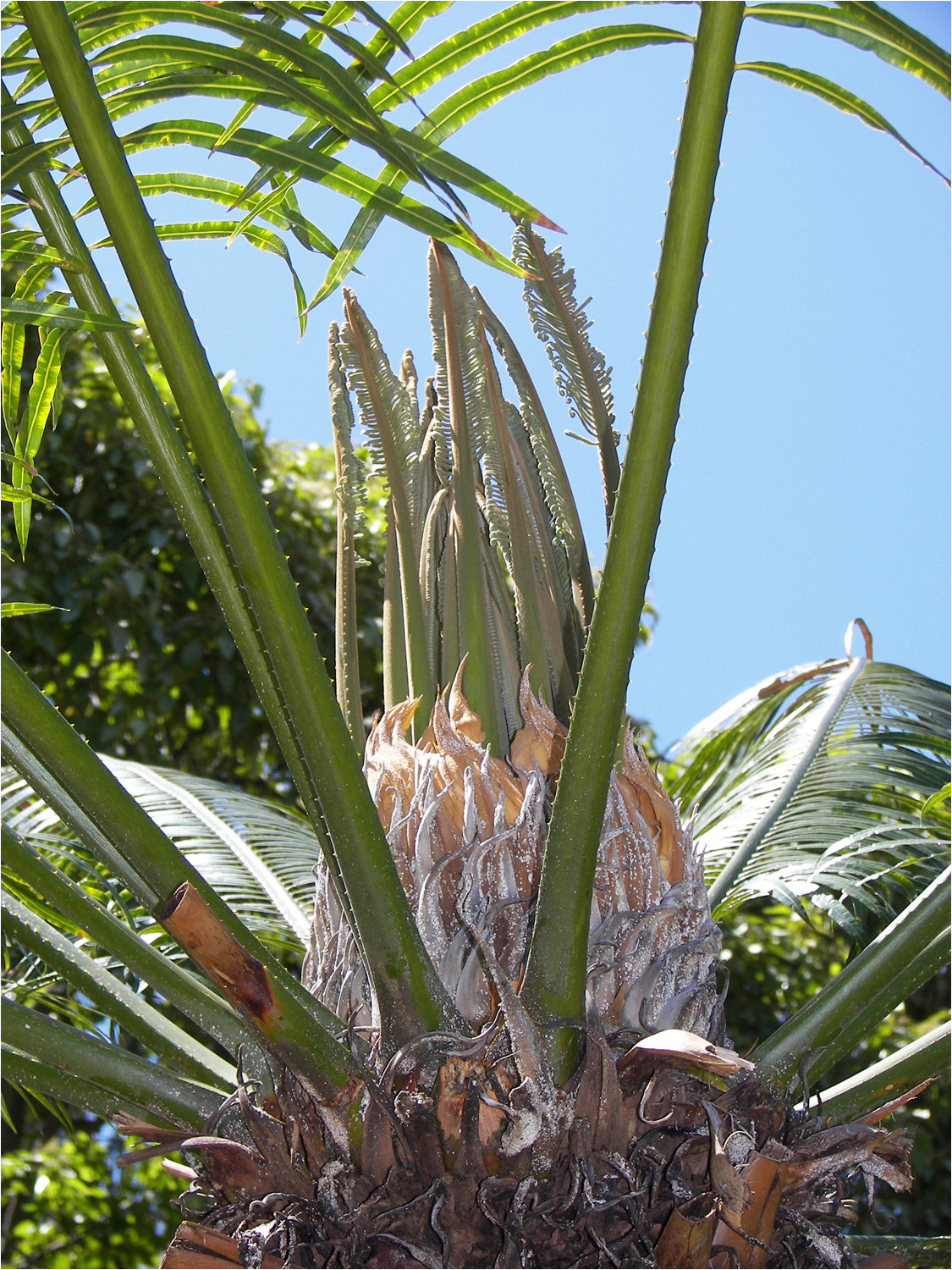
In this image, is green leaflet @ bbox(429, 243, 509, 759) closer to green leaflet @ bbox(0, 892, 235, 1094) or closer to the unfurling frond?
the unfurling frond

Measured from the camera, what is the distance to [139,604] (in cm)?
373

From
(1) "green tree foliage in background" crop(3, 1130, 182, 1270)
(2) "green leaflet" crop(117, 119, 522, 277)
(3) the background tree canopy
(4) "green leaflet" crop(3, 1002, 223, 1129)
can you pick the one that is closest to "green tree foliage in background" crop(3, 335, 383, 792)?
(3) the background tree canopy

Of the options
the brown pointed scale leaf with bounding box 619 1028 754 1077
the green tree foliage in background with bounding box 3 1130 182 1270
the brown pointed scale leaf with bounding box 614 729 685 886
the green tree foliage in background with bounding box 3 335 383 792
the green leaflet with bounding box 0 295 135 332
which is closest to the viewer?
the brown pointed scale leaf with bounding box 619 1028 754 1077

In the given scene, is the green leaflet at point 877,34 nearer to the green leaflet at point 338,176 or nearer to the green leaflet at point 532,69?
the green leaflet at point 532,69

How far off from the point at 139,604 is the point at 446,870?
8.81 feet

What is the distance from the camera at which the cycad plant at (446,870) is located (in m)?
1.02

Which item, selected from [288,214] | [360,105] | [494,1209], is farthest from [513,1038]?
[288,214]

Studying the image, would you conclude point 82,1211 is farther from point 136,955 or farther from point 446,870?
point 446,870

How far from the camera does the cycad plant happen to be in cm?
102

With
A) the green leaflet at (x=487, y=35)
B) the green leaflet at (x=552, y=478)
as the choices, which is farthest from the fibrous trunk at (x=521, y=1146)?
the green leaflet at (x=487, y=35)

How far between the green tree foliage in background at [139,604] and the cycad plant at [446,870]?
7.21 ft

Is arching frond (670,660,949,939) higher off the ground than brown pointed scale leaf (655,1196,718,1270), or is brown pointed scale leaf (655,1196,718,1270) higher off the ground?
arching frond (670,660,949,939)

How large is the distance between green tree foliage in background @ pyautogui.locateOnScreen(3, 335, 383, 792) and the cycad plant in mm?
2196

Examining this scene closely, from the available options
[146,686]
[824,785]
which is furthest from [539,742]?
[146,686]
